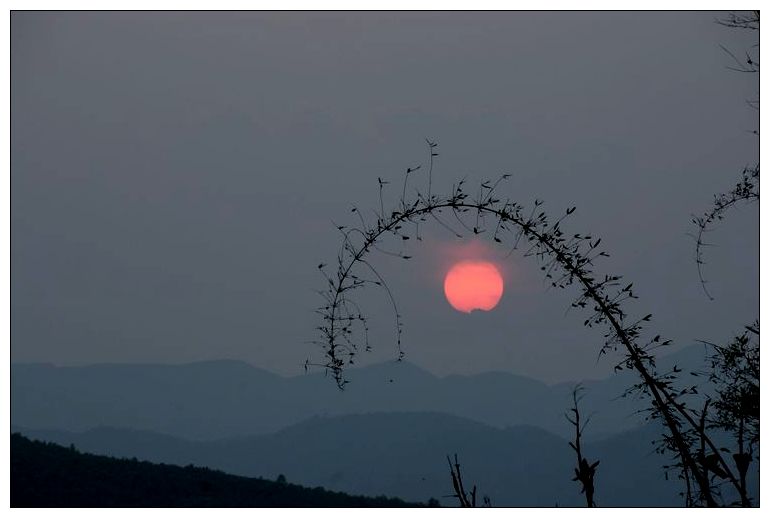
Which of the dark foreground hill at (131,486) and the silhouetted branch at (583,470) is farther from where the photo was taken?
the dark foreground hill at (131,486)

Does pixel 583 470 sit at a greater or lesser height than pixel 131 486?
lesser

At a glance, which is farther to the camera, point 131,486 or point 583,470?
point 131,486

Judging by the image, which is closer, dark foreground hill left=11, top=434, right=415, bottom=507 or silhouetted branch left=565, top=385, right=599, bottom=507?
silhouetted branch left=565, top=385, right=599, bottom=507

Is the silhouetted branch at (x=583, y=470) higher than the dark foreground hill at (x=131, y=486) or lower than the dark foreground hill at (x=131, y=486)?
lower

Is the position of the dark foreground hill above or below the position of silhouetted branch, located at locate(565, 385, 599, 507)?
above

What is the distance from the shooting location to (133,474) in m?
66.2

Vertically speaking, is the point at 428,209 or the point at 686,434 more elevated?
the point at 428,209

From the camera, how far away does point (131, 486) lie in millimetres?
63844

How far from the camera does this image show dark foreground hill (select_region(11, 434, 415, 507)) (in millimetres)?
58438

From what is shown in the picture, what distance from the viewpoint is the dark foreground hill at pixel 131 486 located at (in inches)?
2301
